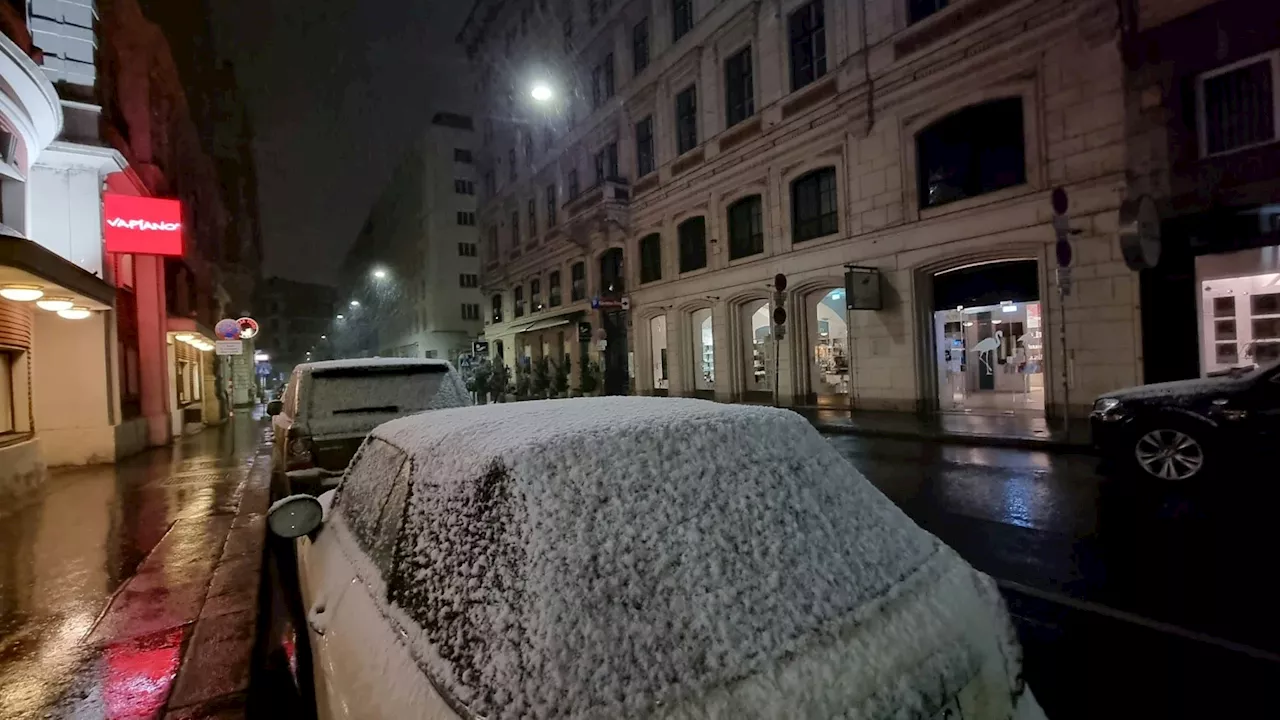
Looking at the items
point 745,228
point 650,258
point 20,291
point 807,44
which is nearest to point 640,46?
point 650,258

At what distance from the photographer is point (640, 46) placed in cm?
2559

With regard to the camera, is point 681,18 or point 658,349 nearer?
point 681,18

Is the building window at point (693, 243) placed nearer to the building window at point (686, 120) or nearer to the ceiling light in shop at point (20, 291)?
the building window at point (686, 120)

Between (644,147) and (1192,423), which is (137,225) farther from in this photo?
(644,147)

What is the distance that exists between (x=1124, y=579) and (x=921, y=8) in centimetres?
1494

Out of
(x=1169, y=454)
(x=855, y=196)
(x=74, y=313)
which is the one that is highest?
(x=855, y=196)

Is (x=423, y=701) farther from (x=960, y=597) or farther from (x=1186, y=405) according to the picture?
(x=1186, y=405)

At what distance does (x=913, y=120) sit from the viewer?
15.3 m

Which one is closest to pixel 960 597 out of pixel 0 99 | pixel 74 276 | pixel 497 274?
pixel 74 276

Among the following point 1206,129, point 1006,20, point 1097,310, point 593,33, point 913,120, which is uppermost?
point 593,33

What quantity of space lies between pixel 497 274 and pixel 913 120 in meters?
29.0

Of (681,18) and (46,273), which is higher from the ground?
(681,18)

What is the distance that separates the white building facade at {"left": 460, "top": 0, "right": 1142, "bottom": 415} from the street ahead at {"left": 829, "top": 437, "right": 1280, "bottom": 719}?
590cm

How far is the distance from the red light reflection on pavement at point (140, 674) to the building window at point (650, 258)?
71.3ft
